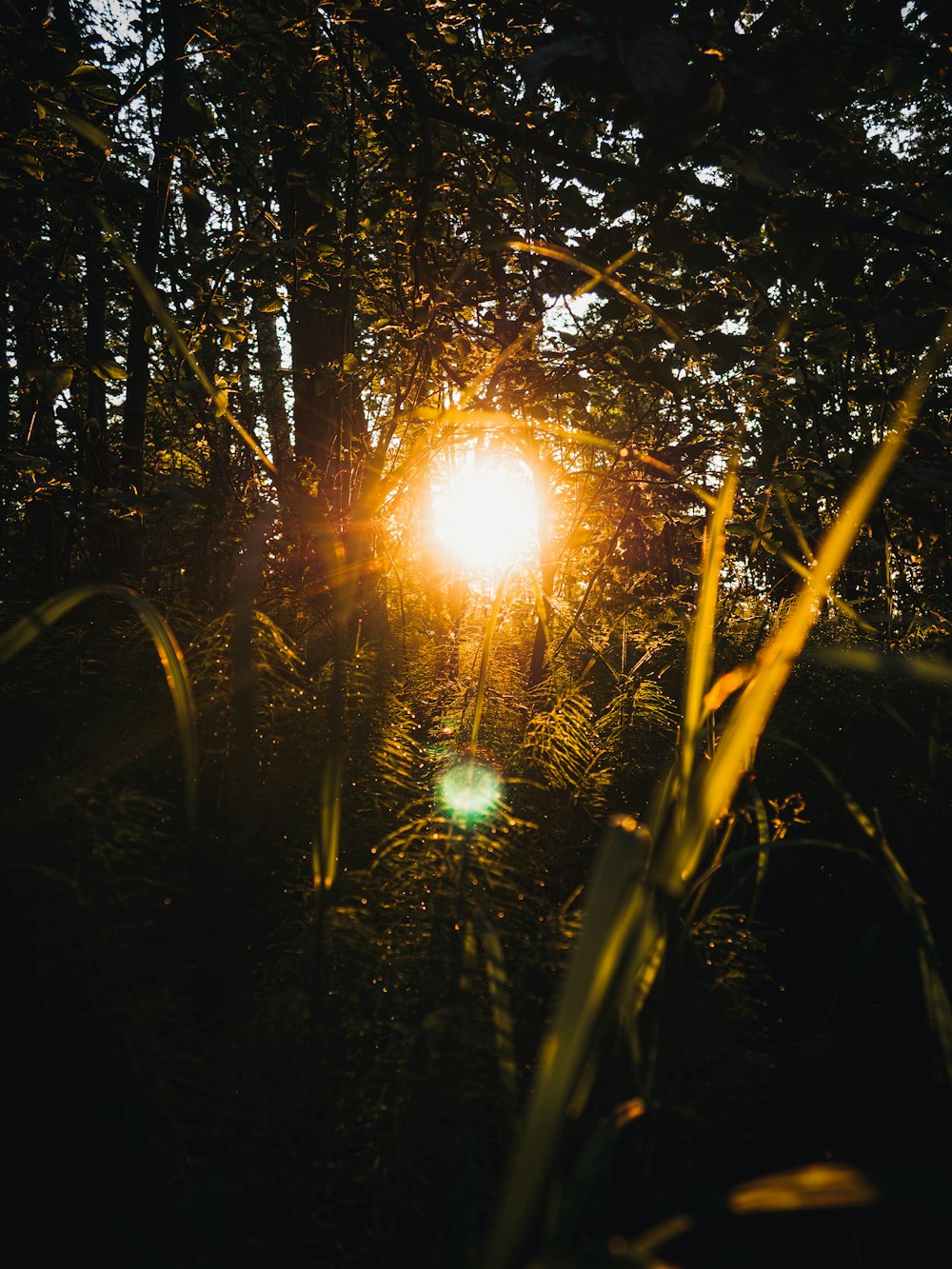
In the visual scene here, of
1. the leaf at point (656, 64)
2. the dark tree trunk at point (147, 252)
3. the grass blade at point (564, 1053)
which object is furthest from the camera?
the dark tree trunk at point (147, 252)

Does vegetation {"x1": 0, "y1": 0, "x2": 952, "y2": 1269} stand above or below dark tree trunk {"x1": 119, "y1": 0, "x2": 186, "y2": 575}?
below

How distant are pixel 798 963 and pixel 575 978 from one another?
58.5 inches

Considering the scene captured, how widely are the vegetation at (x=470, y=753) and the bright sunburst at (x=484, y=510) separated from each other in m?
0.03

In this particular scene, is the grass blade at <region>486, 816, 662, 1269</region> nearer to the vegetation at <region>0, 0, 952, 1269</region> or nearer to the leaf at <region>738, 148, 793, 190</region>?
the vegetation at <region>0, 0, 952, 1269</region>

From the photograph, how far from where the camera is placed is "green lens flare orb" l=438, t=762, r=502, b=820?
1260 millimetres

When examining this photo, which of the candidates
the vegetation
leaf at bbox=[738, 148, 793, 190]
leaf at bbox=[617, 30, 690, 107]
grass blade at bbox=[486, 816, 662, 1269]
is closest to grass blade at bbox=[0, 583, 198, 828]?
the vegetation

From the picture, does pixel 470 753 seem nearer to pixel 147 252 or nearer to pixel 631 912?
pixel 631 912

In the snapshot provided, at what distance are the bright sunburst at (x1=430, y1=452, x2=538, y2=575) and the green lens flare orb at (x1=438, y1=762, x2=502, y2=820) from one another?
0.80 metres

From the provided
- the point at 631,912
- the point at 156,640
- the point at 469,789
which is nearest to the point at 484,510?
the point at 469,789

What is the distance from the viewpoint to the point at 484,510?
2.30 m

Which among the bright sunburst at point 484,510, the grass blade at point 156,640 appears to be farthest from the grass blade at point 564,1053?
the bright sunburst at point 484,510

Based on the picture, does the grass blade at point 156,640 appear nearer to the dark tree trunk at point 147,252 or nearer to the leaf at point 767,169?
the leaf at point 767,169

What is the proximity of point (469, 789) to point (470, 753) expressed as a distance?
126 millimetres

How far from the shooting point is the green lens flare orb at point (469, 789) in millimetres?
1260
